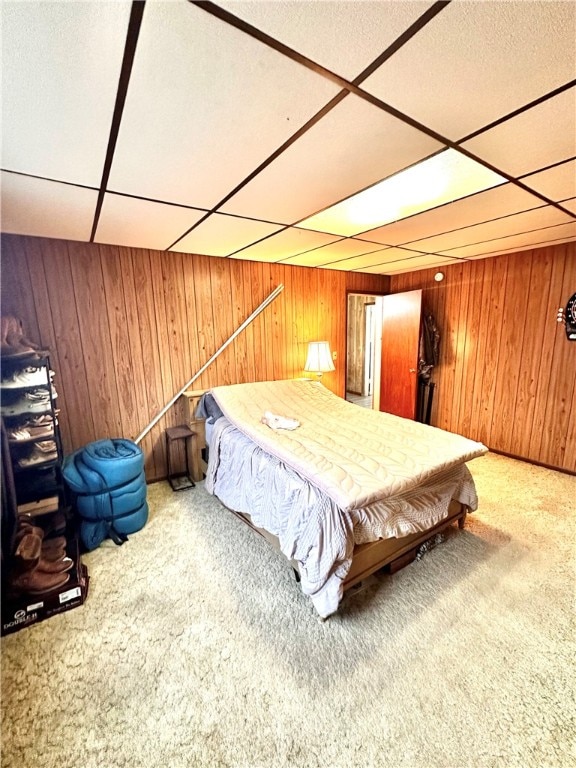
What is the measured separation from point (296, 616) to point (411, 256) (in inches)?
132

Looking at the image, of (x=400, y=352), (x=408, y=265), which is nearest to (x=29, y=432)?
Answer: (x=400, y=352)

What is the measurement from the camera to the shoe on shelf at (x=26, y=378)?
1.89 m

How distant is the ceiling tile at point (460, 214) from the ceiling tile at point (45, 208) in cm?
193

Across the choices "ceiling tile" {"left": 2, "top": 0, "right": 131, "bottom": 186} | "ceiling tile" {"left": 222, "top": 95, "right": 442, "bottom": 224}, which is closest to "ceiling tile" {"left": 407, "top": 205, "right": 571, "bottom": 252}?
"ceiling tile" {"left": 222, "top": 95, "right": 442, "bottom": 224}

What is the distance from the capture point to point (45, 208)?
1803 millimetres

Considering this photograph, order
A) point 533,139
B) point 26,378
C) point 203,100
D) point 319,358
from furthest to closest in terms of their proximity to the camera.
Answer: point 319,358
point 26,378
point 533,139
point 203,100

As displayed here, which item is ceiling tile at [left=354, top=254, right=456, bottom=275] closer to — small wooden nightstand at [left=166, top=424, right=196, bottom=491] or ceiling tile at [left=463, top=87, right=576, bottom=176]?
ceiling tile at [left=463, top=87, right=576, bottom=176]

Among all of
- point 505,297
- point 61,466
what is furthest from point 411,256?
point 61,466

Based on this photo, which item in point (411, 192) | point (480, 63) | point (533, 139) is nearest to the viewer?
point (480, 63)

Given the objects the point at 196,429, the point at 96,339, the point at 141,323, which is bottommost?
the point at 196,429

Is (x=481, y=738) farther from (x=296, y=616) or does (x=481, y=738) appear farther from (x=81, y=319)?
(x=81, y=319)

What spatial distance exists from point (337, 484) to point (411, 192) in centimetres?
165

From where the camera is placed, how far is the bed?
1517 mm

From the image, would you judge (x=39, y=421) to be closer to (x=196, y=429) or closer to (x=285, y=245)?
(x=196, y=429)
